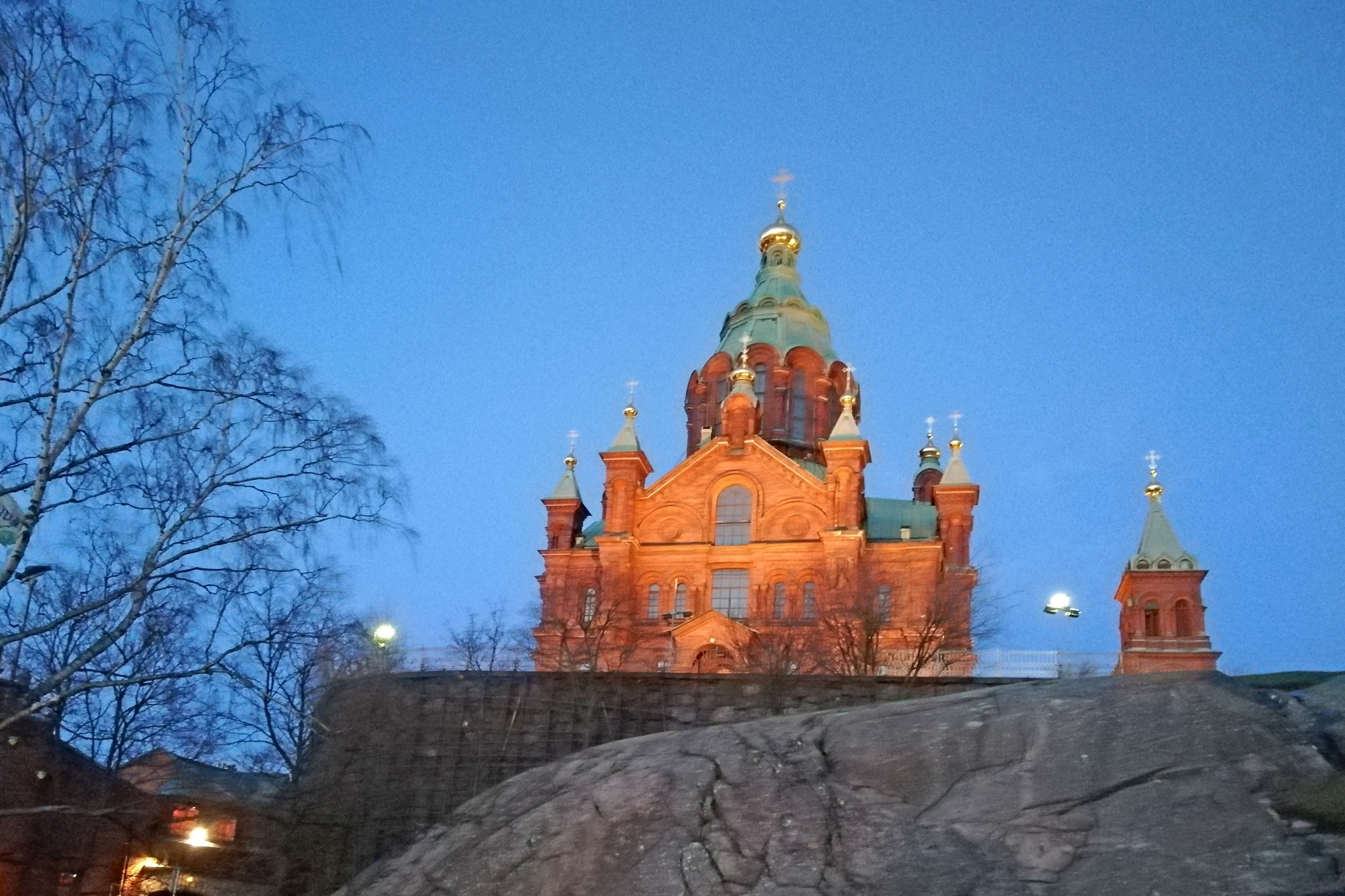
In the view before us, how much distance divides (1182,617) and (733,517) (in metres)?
18.7

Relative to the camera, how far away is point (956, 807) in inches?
551

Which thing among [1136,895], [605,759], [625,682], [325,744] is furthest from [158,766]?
[1136,895]

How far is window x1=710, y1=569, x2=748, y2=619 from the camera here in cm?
4734

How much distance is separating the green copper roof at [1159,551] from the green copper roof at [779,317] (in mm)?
17075

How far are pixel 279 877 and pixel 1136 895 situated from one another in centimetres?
1409

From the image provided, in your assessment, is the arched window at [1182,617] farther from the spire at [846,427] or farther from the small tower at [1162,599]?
the spire at [846,427]

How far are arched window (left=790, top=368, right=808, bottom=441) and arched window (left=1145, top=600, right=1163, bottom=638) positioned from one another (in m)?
17.0

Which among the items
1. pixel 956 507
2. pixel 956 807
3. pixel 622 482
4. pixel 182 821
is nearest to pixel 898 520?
pixel 956 507

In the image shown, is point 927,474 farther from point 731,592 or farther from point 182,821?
point 182,821

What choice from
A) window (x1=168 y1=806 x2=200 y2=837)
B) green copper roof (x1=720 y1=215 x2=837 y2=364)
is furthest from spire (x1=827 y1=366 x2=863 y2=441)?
window (x1=168 y1=806 x2=200 y2=837)

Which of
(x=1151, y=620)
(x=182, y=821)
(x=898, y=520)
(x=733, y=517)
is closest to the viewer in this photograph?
(x=182, y=821)

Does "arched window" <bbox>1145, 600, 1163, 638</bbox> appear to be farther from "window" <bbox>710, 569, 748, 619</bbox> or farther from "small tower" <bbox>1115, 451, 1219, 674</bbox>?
"window" <bbox>710, 569, 748, 619</bbox>

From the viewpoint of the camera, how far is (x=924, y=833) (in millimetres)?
13680

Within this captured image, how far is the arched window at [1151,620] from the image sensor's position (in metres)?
49.1
